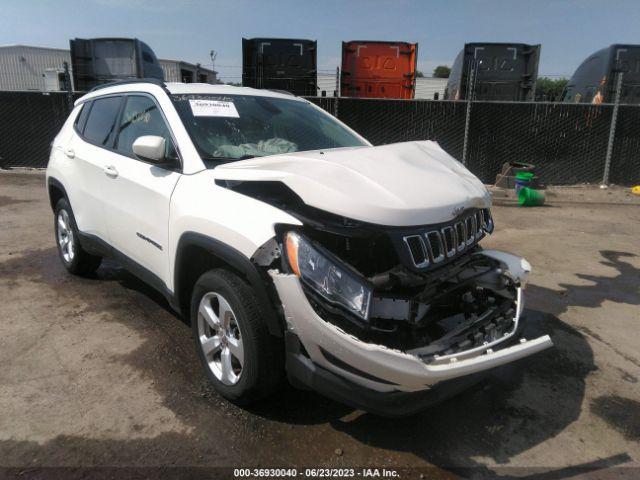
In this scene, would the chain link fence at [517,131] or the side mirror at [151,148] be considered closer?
the side mirror at [151,148]

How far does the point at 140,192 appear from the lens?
347cm

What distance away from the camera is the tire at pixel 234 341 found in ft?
8.27

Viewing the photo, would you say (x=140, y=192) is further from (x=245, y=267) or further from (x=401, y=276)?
(x=401, y=276)

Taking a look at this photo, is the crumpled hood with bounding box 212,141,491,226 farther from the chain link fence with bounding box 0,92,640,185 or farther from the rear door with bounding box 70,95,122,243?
the chain link fence with bounding box 0,92,640,185

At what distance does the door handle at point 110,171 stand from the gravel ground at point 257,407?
3.87 ft

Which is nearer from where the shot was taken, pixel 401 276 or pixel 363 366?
pixel 363 366

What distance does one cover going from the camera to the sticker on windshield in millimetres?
3455

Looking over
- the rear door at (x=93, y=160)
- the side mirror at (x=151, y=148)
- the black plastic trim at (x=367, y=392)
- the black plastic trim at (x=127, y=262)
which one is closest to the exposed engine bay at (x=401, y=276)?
the black plastic trim at (x=367, y=392)

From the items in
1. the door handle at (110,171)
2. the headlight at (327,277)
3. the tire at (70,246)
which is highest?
the door handle at (110,171)

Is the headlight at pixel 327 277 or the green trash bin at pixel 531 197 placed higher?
the headlight at pixel 327 277

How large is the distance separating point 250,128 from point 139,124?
2.93 ft

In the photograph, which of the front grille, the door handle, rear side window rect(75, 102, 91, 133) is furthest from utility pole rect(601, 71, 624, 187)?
the door handle

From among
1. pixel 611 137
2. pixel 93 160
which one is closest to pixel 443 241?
pixel 93 160

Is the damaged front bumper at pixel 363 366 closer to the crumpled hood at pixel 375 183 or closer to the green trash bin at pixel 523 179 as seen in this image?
the crumpled hood at pixel 375 183
